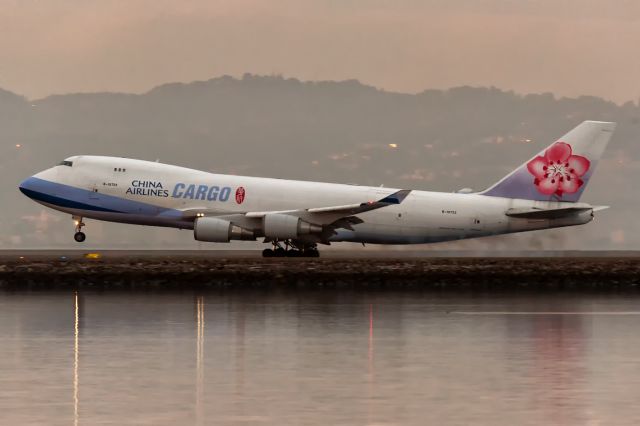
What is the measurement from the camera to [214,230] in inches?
2320

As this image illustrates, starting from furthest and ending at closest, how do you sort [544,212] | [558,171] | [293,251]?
[558,171] < [544,212] < [293,251]

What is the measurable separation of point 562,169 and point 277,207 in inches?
642

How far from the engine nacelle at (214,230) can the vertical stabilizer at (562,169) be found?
46.5ft

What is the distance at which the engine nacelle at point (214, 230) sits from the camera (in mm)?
58938

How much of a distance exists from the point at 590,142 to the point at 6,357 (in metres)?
52.1

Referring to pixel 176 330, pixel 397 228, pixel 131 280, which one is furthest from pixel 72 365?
pixel 397 228

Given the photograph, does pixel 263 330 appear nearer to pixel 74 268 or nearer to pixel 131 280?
pixel 131 280

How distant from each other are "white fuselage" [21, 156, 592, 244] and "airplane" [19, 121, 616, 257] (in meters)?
0.05

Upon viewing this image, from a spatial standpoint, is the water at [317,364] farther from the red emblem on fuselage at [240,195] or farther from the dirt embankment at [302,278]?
the red emblem on fuselage at [240,195]

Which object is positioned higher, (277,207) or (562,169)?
(562,169)

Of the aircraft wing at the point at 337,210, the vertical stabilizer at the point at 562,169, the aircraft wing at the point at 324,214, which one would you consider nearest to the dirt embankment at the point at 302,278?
the aircraft wing at the point at 337,210

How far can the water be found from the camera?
14.4 m

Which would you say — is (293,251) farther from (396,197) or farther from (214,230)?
(396,197)

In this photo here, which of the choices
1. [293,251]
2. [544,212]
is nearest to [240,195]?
[293,251]
